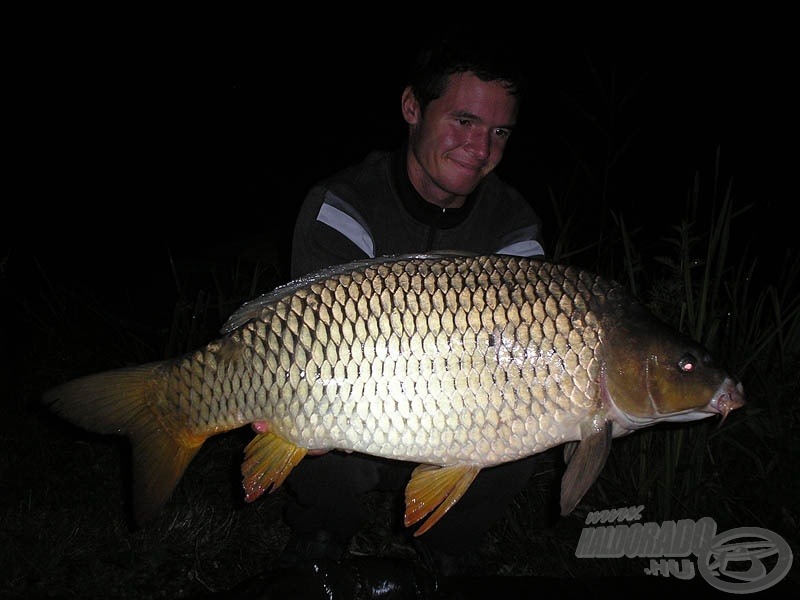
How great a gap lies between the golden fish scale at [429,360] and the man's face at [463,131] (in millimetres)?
546

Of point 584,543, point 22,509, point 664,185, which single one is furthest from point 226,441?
point 664,185

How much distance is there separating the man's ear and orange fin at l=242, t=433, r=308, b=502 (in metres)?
1.05

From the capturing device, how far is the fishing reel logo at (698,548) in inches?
65.9

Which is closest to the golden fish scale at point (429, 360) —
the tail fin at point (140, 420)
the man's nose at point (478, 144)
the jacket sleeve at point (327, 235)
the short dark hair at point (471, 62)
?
the tail fin at point (140, 420)

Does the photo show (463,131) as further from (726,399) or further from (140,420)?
(140,420)

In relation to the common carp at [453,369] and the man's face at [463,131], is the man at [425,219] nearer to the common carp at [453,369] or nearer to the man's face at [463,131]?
the man's face at [463,131]

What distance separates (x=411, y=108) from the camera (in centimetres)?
199

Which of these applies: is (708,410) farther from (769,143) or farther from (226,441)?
(769,143)

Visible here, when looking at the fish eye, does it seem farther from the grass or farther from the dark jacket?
the dark jacket

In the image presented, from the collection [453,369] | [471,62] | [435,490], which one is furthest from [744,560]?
[471,62]

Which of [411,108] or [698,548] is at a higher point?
[411,108]

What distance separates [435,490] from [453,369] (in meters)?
0.30

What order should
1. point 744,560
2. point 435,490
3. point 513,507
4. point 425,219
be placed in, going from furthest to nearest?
point 513,507
point 425,219
point 744,560
point 435,490

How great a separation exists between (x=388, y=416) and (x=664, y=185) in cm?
758
